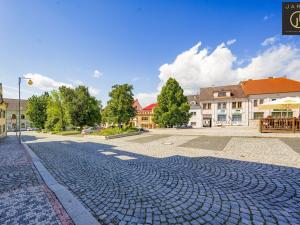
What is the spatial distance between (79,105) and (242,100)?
36973 mm

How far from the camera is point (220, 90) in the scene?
3975 centimetres

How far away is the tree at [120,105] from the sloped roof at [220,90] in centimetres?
2315

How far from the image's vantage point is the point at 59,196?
13.3ft

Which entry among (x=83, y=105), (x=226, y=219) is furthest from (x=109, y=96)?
(x=226, y=219)

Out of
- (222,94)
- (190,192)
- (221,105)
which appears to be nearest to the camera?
(190,192)

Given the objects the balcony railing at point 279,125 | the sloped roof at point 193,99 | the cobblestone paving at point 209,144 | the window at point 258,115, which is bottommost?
the cobblestone paving at point 209,144

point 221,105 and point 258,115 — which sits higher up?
point 221,105

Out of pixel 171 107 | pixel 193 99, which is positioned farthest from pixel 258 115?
pixel 171 107

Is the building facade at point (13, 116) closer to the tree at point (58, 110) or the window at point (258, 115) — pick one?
the tree at point (58, 110)

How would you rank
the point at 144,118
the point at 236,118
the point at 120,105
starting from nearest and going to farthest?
the point at 120,105, the point at 236,118, the point at 144,118

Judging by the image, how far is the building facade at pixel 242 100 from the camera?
3238cm

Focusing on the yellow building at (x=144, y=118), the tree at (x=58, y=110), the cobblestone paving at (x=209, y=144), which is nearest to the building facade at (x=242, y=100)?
the yellow building at (x=144, y=118)

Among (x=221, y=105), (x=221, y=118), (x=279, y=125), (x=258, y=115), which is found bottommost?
(x=279, y=125)

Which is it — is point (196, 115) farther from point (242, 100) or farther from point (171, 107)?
point (171, 107)
